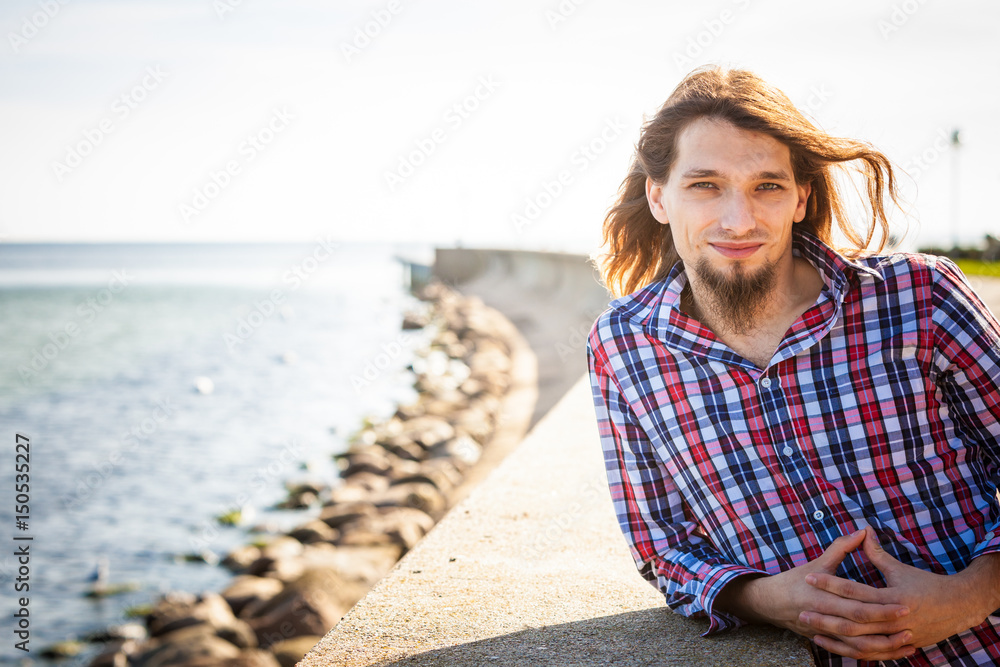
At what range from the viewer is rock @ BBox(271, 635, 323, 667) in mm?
4282

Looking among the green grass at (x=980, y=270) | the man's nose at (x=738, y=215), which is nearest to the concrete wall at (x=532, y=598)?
the man's nose at (x=738, y=215)

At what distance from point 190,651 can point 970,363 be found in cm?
436

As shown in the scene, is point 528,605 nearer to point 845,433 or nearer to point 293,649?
point 845,433

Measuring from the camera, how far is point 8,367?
78.0 ft

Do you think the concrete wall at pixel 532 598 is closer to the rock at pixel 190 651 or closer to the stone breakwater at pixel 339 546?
the stone breakwater at pixel 339 546

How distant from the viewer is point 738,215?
195cm

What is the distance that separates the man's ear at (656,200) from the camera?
7.31ft

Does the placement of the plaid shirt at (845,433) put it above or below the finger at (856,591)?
above

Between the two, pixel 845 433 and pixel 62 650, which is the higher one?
pixel 845 433

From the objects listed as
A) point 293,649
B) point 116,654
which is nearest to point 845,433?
point 293,649

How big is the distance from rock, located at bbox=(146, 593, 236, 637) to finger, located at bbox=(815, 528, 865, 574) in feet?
13.6

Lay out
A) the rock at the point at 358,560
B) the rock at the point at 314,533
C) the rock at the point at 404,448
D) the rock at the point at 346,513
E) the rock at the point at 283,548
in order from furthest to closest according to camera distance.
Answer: the rock at the point at 404,448 < the rock at the point at 346,513 < the rock at the point at 314,533 < the rock at the point at 283,548 < the rock at the point at 358,560

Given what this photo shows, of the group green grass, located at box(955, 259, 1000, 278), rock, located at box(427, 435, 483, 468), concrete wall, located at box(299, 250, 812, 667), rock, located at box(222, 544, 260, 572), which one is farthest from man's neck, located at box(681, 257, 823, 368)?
green grass, located at box(955, 259, 1000, 278)

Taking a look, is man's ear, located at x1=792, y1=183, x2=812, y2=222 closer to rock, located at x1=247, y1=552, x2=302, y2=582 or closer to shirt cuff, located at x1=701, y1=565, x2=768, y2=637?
shirt cuff, located at x1=701, y1=565, x2=768, y2=637
